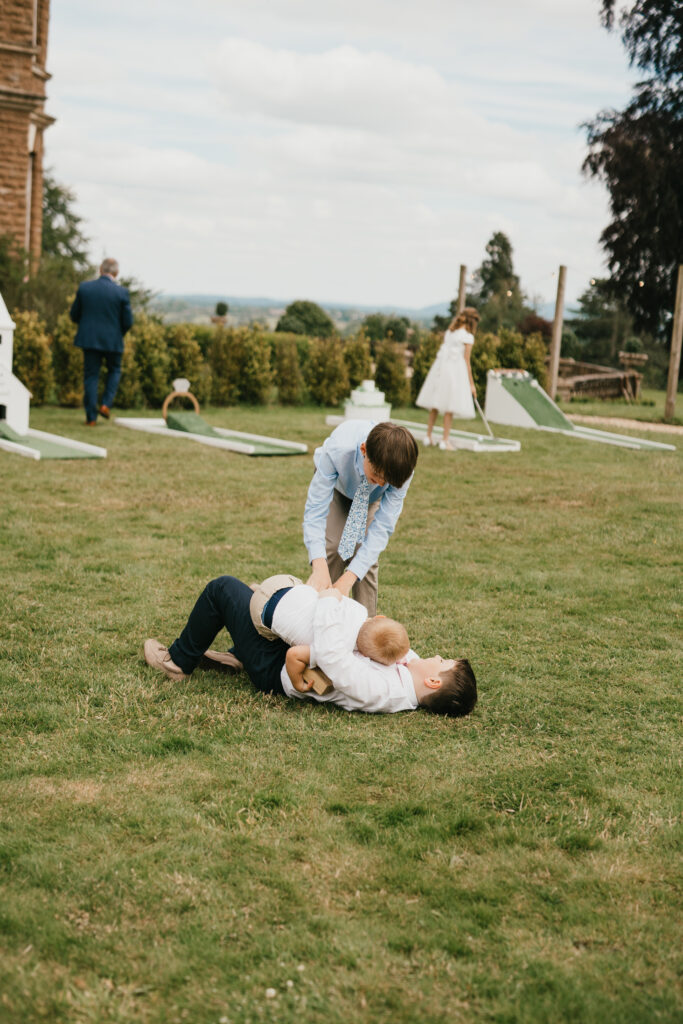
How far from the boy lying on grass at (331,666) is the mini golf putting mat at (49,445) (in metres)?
6.40

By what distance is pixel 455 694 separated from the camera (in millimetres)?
4102

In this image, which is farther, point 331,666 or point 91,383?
point 91,383

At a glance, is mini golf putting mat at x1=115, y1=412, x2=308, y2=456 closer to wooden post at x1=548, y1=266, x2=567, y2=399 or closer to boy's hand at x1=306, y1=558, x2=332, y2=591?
boy's hand at x1=306, y1=558, x2=332, y2=591

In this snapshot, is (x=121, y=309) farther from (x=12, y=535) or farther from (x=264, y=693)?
(x=264, y=693)

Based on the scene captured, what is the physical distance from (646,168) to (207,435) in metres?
17.4

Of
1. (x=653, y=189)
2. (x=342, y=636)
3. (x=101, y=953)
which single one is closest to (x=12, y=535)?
(x=342, y=636)

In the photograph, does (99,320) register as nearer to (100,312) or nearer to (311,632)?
(100,312)

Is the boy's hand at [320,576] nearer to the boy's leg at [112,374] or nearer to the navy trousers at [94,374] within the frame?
the navy trousers at [94,374]

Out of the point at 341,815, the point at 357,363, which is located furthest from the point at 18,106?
the point at 341,815

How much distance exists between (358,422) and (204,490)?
15.6ft

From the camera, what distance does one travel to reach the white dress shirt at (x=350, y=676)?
3955 mm

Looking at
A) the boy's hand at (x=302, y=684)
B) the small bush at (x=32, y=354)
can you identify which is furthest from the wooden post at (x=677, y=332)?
the boy's hand at (x=302, y=684)

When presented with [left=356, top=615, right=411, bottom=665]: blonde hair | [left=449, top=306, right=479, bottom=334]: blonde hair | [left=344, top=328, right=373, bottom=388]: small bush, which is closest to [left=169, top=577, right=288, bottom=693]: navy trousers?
[left=356, top=615, right=411, bottom=665]: blonde hair

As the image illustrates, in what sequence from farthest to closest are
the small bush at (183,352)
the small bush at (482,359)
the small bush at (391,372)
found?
the small bush at (482,359)
the small bush at (391,372)
the small bush at (183,352)
